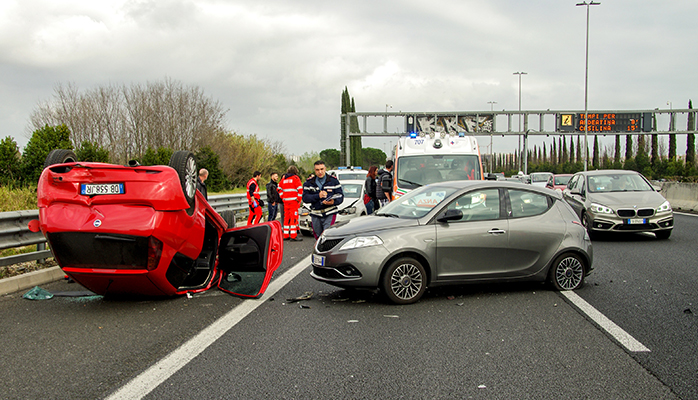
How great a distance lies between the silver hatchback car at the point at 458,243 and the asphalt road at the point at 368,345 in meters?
0.31

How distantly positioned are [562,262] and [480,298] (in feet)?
4.07

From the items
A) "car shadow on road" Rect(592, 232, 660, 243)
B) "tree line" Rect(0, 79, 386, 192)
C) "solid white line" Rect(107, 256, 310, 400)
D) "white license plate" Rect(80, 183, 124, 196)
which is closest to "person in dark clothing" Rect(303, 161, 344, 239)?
"solid white line" Rect(107, 256, 310, 400)

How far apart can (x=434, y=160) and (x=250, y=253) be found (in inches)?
271

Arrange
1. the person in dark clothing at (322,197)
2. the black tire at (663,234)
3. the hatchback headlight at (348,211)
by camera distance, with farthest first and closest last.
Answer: the hatchback headlight at (348,211), the black tire at (663,234), the person in dark clothing at (322,197)

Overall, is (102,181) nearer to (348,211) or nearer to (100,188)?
(100,188)

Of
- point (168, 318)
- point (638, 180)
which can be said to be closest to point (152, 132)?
point (638, 180)

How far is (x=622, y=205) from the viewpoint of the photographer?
487 inches

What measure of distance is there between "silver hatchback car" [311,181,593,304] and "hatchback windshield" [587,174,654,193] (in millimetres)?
6993

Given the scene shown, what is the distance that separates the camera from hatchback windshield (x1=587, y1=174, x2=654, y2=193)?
13391 mm

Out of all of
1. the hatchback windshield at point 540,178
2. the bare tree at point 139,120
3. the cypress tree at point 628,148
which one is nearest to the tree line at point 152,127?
the bare tree at point 139,120

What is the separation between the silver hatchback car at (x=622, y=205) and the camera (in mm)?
12219

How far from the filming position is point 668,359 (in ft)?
14.4

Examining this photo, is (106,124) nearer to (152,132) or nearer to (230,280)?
(152,132)

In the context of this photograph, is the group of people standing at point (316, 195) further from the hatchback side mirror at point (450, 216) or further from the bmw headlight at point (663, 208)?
the bmw headlight at point (663, 208)
